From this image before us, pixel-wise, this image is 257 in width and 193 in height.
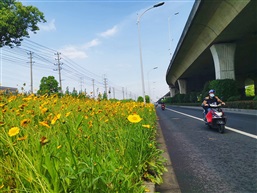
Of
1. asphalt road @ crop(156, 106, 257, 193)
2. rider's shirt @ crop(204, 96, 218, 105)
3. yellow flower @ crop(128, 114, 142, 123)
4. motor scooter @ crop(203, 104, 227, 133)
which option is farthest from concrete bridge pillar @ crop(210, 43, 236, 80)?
yellow flower @ crop(128, 114, 142, 123)

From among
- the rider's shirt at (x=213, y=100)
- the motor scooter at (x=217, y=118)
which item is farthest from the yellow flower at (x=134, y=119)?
the rider's shirt at (x=213, y=100)

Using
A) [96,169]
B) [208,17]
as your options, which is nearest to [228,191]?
[96,169]

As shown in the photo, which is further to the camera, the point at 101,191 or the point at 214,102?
A: the point at 214,102

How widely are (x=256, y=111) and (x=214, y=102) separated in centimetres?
861

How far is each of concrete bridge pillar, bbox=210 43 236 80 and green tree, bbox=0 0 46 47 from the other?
76.8 ft

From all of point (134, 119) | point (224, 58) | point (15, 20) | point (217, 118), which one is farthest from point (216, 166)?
point (15, 20)

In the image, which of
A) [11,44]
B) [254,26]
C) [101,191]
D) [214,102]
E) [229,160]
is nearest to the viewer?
[101,191]

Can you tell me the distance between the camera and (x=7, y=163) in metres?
2.03

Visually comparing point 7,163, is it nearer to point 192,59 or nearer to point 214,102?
point 214,102

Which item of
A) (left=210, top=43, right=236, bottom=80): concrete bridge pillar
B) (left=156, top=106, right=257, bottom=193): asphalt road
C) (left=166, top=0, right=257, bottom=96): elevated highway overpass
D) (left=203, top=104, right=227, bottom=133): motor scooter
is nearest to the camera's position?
(left=156, top=106, right=257, bottom=193): asphalt road

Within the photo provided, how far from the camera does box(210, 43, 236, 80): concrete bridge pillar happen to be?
75.9ft

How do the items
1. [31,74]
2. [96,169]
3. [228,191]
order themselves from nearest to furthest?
[96,169]
[228,191]
[31,74]

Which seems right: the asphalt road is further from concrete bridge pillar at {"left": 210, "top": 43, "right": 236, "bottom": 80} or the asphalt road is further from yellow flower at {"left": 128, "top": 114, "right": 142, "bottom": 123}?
concrete bridge pillar at {"left": 210, "top": 43, "right": 236, "bottom": 80}

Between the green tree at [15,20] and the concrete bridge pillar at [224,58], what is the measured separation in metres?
23.4
